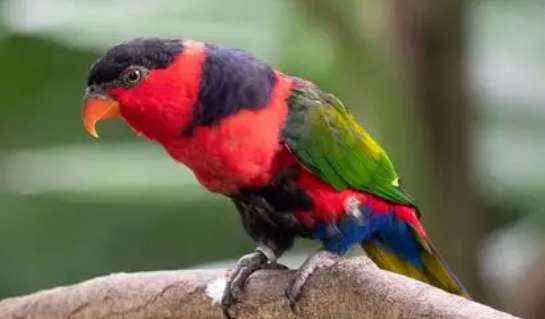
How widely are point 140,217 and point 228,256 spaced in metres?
0.20

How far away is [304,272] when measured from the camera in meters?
1.33

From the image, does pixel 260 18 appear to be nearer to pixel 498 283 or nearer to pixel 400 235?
pixel 498 283

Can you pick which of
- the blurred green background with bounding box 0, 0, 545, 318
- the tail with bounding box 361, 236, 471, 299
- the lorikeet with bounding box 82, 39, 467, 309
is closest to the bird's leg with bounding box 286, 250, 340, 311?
the lorikeet with bounding box 82, 39, 467, 309

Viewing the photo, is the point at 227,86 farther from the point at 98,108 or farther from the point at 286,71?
the point at 286,71

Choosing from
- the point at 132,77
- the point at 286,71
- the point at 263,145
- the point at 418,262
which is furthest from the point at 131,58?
the point at 286,71

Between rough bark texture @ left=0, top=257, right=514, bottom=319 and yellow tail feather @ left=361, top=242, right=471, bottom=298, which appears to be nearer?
rough bark texture @ left=0, top=257, right=514, bottom=319

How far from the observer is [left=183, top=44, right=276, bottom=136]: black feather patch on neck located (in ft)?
4.36

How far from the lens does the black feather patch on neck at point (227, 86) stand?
133cm

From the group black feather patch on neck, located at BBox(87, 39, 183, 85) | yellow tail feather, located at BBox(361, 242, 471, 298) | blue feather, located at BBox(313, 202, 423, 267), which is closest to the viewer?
black feather patch on neck, located at BBox(87, 39, 183, 85)

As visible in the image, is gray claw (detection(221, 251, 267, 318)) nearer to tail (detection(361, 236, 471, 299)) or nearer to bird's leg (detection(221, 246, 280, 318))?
bird's leg (detection(221, 246, 280, 318))

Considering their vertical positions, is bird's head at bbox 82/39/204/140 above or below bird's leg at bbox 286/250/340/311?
above

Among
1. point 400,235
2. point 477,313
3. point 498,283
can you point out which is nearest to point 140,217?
point 498,283

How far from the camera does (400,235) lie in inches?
58.9

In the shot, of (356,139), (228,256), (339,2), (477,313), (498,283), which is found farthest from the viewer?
(228,256)
